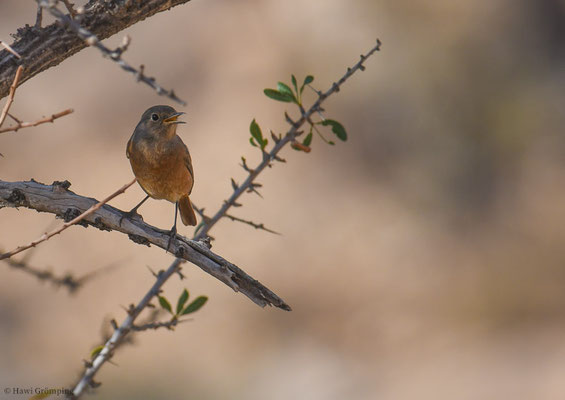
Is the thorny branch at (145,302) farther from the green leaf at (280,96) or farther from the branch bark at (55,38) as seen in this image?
the branch bark at (55,38)

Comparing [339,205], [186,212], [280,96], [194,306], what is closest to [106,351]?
[194,306]

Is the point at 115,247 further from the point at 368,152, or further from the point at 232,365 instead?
the point at 368,152

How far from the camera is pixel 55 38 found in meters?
3.30

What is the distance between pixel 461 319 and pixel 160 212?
15.1 ft

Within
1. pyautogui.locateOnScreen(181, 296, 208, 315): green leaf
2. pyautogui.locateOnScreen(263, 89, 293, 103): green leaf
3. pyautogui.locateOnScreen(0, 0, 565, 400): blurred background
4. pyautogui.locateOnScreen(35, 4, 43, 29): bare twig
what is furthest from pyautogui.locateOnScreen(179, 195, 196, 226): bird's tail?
pyautogui.locateOnScreen(0, 0, 565, 400): blurred background

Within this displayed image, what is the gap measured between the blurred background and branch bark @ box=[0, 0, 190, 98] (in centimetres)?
641

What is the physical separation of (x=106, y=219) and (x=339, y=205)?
7852 mm

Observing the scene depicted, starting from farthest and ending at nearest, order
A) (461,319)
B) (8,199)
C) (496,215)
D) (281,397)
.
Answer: (496,215), (461,319), (281,397), (8,199)

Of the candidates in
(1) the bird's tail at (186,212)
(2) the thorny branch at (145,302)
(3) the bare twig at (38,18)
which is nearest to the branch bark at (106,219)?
(2) the thorny branch at (145,302)

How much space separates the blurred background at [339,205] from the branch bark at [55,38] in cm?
641

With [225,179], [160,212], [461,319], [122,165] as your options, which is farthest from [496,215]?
[122,165]

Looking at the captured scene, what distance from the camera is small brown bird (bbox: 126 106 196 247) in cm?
432

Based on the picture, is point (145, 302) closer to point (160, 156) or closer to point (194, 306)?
point (194, 306)

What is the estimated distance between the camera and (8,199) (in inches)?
125
